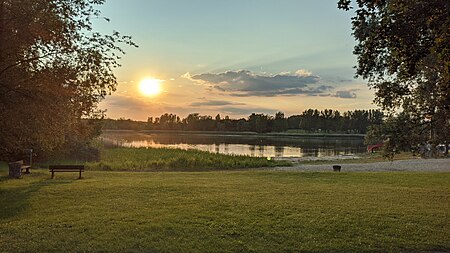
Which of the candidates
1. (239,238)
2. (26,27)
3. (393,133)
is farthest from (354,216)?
(26,27)

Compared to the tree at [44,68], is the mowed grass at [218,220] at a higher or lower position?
lower

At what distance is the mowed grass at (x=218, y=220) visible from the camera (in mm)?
7164

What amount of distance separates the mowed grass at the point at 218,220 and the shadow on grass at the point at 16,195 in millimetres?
34

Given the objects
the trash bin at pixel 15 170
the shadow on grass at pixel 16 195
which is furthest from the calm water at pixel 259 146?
the shadow on grass at pixel 16 195

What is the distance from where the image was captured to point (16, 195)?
12141mm

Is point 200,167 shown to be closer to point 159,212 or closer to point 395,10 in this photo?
point 159,212

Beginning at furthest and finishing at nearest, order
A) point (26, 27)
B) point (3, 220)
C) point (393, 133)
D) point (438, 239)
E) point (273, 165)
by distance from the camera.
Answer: point (273, 165) < point (393, 133) < point (26, 27) < point (3, 220) < point (438, 239)

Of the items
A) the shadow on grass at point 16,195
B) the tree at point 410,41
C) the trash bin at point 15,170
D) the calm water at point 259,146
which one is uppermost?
the tree at point 410,41

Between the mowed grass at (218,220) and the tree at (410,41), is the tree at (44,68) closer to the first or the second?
the mowed grass at (218,220)

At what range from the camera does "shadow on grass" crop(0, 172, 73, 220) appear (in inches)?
386

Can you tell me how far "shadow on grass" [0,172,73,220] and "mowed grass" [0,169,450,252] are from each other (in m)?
0.03

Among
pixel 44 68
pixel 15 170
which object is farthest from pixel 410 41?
pixel 15 170

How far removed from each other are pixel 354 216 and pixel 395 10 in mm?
4333

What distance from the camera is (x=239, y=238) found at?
7496 millimetres
